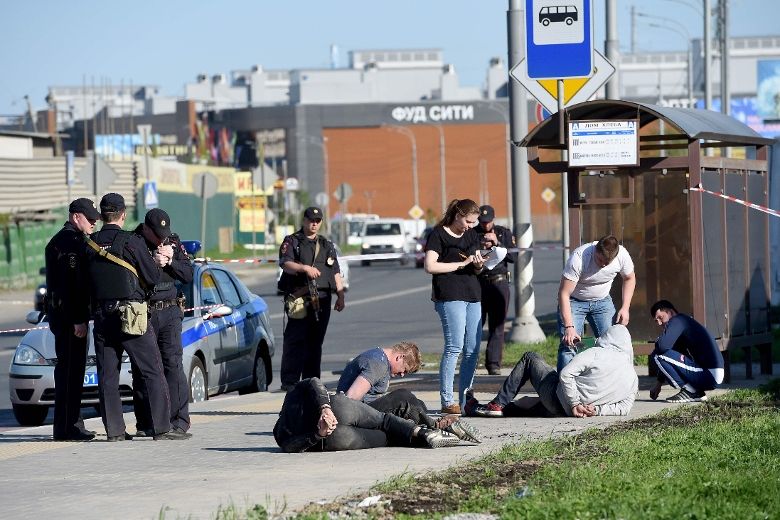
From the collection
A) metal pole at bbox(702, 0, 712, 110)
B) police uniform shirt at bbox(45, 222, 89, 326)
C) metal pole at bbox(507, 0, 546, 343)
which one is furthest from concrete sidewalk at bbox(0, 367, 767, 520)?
metal pole at bbox(702, 0, 712, 110)

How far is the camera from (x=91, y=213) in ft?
36.5

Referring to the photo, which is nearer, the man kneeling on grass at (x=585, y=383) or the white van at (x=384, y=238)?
the man kneeling on grass at (x=585, y=383)

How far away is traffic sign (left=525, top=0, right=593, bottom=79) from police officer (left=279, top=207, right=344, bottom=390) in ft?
9.29

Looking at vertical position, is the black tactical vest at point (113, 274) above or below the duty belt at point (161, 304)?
above

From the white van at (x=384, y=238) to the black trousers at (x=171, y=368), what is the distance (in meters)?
48.6

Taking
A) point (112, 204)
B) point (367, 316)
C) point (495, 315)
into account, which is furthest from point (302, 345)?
point (367, 316)

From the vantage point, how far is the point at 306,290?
47.1 ft

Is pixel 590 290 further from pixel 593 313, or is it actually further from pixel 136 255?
pixel 136 255

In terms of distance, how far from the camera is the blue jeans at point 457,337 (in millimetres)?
11922

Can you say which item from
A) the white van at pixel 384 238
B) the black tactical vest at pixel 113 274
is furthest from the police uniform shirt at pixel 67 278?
the white van at pixel 384 238

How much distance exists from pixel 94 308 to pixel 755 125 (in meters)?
112

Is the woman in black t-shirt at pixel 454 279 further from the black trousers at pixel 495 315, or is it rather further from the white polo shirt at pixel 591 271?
the black trousers at pixel 495 315

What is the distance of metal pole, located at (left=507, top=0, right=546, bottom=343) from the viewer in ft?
62.6

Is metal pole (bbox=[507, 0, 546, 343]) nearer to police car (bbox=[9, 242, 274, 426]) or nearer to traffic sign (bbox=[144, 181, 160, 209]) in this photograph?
police car (bbox=[9, 242, 274, 426])
